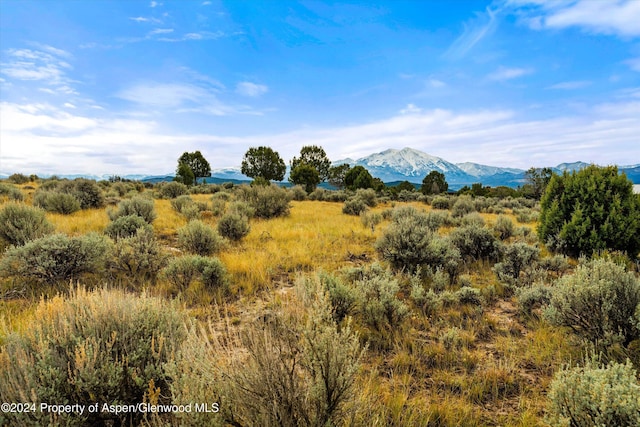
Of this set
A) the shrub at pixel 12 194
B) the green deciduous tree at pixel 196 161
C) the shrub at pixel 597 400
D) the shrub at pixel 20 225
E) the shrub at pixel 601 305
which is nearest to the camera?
the shrub at pixel 597 400

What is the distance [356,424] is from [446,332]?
236 centimetres

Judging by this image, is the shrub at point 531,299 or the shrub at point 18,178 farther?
the shrub at point 18,178

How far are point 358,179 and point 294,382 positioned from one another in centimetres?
5051

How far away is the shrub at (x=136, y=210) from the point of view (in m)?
9.24

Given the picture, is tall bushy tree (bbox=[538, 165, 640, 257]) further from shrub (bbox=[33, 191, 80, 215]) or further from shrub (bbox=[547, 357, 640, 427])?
shrub (bbox=[33, 191, 80, 215])

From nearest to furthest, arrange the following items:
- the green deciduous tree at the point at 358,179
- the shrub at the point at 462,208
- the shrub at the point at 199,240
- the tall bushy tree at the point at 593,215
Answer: the tall bushy tree at the point at 593,215
the shrub at the point at 199,240
the shrub at the point at 462,208
the green deciduous tree at the point at 358,179

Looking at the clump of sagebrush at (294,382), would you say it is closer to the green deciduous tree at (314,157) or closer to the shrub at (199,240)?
the shrub at (199,240)

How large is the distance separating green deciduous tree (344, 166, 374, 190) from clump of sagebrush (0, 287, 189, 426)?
48.9 meters

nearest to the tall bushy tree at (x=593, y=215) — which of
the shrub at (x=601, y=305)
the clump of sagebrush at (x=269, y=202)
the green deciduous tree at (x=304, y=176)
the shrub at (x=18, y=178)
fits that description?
the shrub at (x=601, y=305)

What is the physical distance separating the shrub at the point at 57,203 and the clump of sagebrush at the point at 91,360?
11.3 m

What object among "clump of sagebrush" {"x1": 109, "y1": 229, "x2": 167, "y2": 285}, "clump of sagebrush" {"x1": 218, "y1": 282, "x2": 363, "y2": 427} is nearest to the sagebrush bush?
"clump of sagebrush" {"x1": 109, "y1": 229, "x2": 167, "y2": 285}

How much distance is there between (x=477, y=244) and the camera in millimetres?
7418

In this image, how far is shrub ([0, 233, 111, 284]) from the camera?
484cm

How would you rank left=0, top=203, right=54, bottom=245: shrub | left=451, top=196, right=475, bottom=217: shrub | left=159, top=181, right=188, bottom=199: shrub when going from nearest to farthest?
left=0, top=203, right=54, bottom=245: shrub < left=451, top=196, right=475, bottom=217: shrub < left=159, top=181, right=188, bottom=199: shrub
